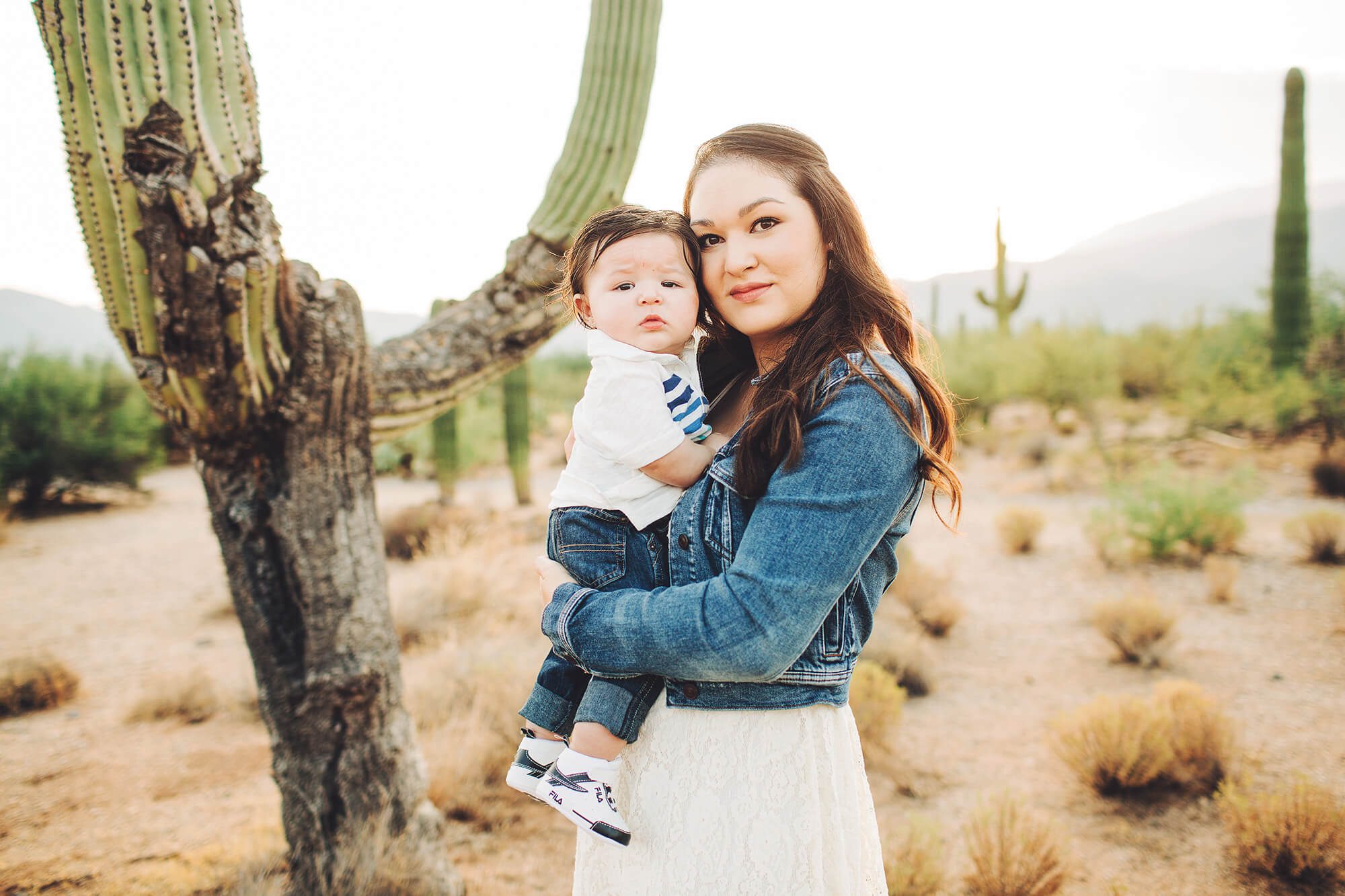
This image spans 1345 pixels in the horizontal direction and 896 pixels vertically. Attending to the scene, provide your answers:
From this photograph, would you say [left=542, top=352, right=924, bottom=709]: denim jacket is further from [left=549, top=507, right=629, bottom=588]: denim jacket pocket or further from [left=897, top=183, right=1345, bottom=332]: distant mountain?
[left=897, top=183, right=1345, bottom=332]: distant mountain

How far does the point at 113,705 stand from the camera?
6562 mm

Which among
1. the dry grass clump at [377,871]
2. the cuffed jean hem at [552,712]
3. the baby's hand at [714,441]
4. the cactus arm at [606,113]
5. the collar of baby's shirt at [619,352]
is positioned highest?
the cactus arm at [606,113]

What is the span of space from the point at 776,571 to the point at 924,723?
17.3ft

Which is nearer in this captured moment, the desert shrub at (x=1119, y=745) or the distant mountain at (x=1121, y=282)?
the desert shrub at (x=1119, y=745)

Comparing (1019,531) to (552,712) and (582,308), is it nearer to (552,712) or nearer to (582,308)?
(582,308)

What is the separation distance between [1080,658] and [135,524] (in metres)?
14.7

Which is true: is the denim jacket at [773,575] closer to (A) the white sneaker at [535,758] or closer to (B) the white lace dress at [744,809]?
(B) the white lace dress at [744,809]

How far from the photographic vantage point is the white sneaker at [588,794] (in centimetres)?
153

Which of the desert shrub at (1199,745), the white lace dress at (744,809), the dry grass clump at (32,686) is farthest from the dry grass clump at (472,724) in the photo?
the desert shrub at (1199,745)

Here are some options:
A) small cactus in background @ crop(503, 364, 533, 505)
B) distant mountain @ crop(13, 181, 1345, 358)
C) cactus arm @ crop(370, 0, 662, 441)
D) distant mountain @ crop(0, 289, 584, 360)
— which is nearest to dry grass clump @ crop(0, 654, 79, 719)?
cactus arm @ crop(370, 0, 662, 441)

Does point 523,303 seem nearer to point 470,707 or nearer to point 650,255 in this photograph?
point 650,255

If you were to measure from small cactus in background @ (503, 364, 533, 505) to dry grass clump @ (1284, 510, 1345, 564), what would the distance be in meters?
10.7

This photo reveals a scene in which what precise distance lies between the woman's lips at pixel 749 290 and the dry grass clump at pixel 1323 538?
32.3 ft

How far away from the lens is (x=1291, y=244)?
14336 mm
